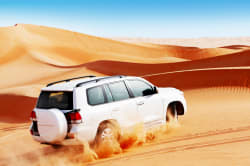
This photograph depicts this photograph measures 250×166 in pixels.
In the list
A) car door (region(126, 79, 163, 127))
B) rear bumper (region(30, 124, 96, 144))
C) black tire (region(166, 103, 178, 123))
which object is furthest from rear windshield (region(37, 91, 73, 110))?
black tire (region(166, 103, 178, 123))

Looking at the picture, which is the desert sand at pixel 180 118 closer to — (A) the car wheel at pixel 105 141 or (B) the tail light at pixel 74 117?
(A) the car wheel at pixel 105 141

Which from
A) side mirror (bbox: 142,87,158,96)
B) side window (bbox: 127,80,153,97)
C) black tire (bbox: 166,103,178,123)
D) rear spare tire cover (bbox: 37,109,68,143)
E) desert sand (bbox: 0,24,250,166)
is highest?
side window (bbox: 127,80,153,97)

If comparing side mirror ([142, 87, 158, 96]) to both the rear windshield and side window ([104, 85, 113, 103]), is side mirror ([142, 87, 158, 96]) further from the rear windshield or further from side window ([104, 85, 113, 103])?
the rear windshield

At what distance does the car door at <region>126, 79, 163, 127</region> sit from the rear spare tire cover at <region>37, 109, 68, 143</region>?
1955 mm

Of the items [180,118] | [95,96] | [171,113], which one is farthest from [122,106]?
[180,118]

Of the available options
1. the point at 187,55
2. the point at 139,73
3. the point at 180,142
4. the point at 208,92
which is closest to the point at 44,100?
the point at 180,142

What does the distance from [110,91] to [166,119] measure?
87.9 inches

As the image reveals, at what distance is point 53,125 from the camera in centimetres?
725

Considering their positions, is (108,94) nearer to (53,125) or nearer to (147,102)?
(147,102)

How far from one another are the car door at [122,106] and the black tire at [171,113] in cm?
142

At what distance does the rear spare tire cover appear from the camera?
719 centimetres

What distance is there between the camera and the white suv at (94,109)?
24.0 feet

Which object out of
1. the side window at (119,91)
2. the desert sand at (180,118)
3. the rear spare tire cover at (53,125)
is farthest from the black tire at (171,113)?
the rear spare tire cover at (53,125)

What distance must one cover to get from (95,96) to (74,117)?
28.8 inches
